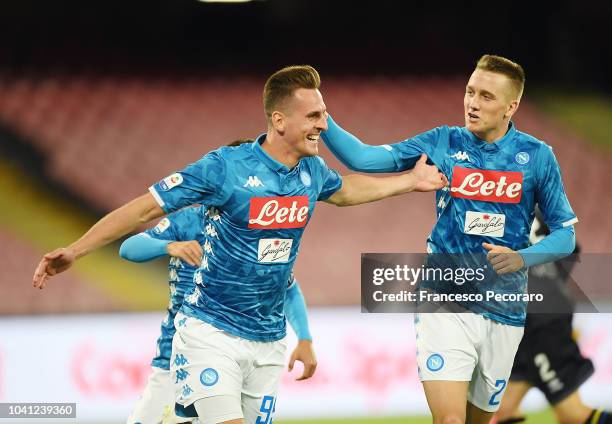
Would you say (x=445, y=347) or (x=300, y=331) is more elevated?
(x=300, y=331)

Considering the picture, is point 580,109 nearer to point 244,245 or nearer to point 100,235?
point 244,245

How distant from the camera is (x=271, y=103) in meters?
4.04

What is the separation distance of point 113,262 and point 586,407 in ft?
13.6

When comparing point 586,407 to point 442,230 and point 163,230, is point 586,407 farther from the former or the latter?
point 163,230

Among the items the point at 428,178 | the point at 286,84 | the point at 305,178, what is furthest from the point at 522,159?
the point at 286,84

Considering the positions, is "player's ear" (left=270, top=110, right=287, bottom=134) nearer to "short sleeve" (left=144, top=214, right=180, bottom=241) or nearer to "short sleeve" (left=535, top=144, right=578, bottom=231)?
"short sleeve" (left=144, top=214, right=180, bottom=241)

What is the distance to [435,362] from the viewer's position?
4.25 meters

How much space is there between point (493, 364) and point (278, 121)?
149 centimetres

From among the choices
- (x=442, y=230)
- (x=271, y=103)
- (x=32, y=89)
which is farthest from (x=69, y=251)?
(x=32, y=89)

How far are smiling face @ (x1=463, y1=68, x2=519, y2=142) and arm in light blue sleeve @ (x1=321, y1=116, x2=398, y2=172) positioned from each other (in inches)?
15.8

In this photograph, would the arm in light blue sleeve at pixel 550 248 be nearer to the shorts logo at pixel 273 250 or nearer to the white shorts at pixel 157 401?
the shorts logo at pixel 273 250

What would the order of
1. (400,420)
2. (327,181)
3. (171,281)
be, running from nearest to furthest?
1. (327,181)
2. (171,281)
3. (400,420)

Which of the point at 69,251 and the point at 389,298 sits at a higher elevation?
the point at 69,251

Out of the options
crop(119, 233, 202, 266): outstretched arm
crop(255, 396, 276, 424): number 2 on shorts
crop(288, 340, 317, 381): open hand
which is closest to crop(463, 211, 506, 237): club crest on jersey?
crop(288, 340, 317, 381): open hand
